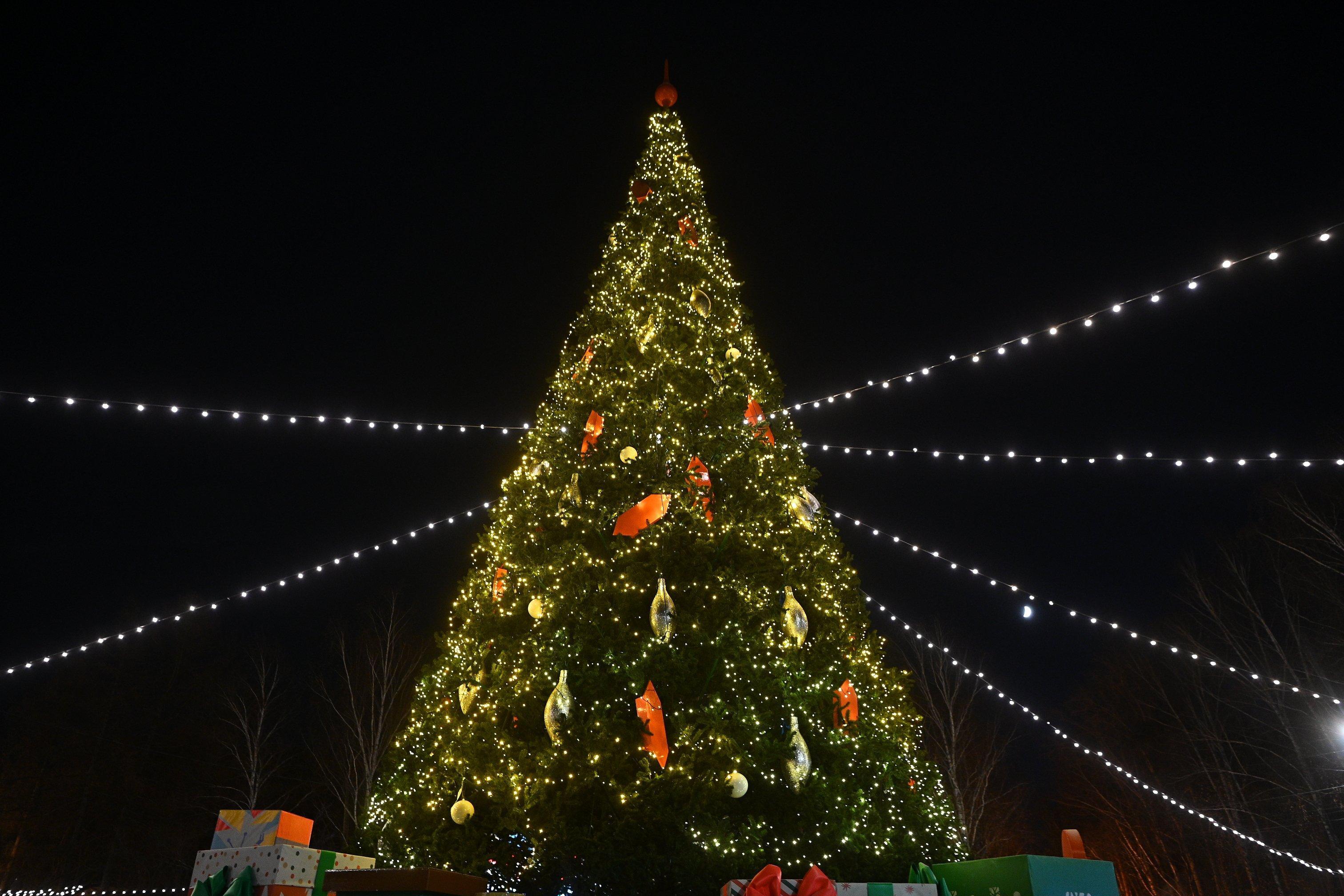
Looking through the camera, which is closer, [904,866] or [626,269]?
[904,866]

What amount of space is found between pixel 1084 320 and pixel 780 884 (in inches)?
194

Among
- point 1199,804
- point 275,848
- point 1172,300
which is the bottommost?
point 275,848

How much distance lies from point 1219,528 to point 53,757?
67.5 feet

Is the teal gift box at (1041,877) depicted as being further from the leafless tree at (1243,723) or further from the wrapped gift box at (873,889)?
the leafless tree at (1243,723)

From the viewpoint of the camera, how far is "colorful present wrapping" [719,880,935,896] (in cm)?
328

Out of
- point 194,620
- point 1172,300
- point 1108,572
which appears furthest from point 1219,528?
point 194,620

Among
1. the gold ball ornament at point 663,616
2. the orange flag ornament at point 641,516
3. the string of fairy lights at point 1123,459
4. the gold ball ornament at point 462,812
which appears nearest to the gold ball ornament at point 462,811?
the gold ball ornament at point 462,812

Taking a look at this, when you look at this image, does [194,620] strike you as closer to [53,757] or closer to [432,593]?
[53,757]

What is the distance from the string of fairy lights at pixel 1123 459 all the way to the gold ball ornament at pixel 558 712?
3.22 m

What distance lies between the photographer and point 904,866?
4.91m

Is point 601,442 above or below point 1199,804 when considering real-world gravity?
above

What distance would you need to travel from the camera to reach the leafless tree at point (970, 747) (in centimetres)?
1395

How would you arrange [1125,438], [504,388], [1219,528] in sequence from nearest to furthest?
[1125,438] → [1219,528] → [504,388]

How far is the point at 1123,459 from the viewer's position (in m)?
6.18
